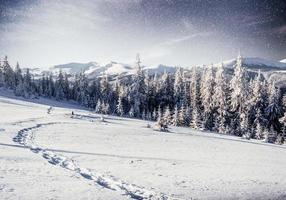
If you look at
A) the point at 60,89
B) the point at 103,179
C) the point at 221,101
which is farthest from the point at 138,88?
the point at 103,179

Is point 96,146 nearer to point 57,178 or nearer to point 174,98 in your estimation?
point 57,178

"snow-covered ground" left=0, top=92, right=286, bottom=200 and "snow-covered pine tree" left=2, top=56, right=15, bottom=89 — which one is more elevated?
"snow-covered pine tree" left=2, top=56, right=15, bottom=89

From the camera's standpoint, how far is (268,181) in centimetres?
1897

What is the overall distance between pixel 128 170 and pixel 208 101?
227 feet

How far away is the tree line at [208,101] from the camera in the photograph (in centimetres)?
7250

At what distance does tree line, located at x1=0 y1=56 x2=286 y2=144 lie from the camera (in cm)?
7250

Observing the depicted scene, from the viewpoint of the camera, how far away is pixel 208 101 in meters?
85.4

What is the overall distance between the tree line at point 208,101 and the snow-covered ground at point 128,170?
57.0 ft

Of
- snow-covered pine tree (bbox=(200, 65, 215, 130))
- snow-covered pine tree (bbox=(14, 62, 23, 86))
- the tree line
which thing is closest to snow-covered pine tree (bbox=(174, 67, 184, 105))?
the tree line

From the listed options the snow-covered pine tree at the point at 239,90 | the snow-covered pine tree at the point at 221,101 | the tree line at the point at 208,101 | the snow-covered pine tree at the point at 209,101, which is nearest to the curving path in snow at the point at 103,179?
the tree line at the point at 208,101

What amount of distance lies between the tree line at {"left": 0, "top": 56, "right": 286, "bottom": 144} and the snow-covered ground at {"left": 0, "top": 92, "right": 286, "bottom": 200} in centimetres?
1736

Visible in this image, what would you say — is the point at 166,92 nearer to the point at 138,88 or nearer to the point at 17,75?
the point at 138,88

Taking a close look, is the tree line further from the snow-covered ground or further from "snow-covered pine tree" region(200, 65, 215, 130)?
the snow-covered ground

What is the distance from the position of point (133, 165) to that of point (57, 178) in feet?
19.3
